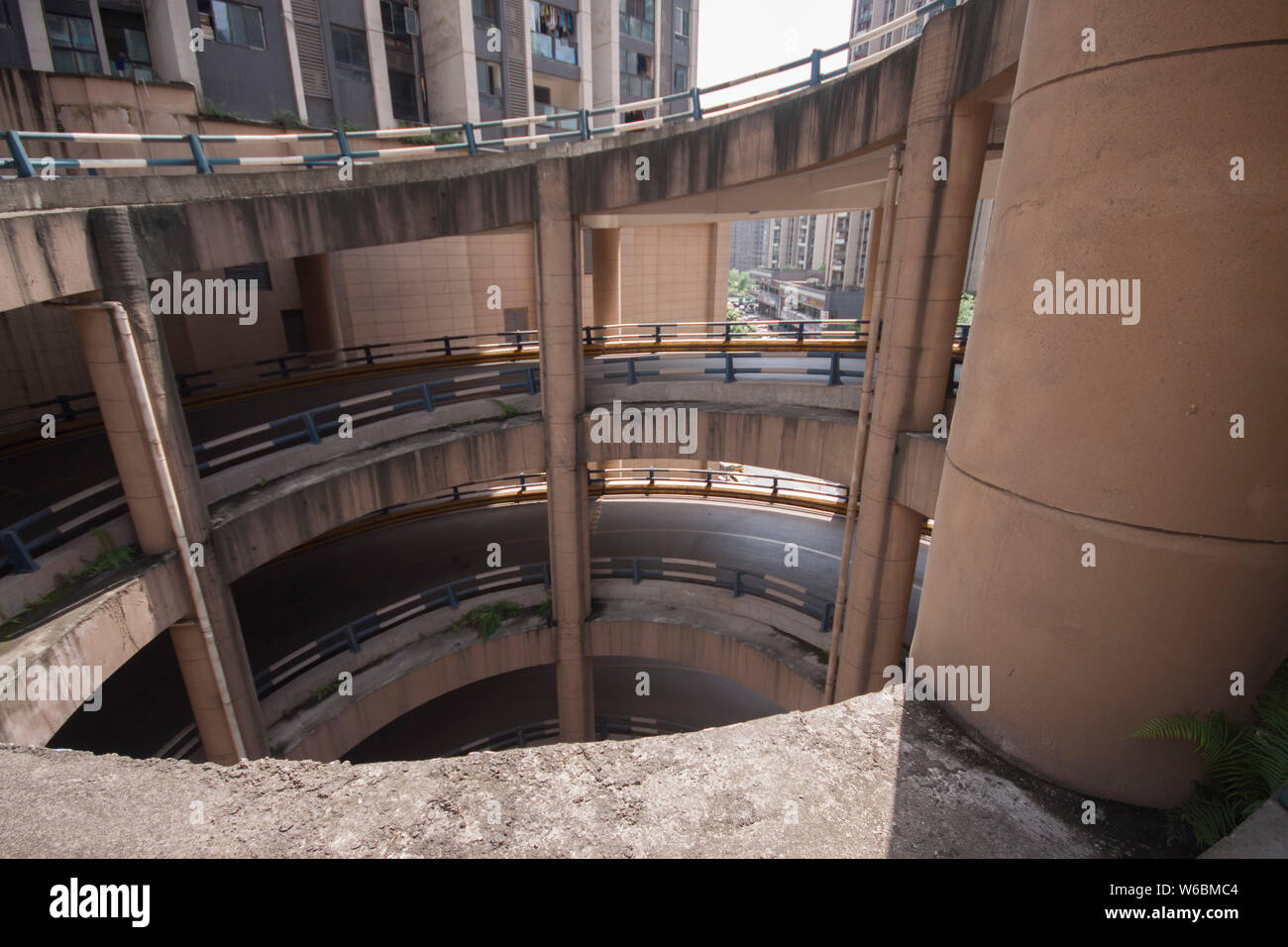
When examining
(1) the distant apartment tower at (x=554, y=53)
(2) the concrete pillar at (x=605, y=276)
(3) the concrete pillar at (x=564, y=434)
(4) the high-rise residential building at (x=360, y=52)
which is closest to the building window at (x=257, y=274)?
(4) the high-rise residential building at (x=360, y=52)

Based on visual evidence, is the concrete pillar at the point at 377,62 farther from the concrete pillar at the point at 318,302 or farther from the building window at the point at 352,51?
the concrete pillar at the point at 318,302

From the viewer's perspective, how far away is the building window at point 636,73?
3400 cm

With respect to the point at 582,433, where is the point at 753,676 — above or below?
below

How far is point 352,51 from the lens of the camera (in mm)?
24094

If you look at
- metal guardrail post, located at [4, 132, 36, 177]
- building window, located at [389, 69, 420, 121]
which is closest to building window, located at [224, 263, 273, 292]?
building window, located at [389, 69, 420, 121]

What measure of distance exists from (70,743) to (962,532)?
1657 centimetres

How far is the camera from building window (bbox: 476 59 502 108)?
90.4ft

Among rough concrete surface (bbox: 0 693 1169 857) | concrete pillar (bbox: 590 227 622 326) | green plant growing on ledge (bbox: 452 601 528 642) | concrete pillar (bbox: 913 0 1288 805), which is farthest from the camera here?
concrete pillar (bbox: 590 227 622 326)

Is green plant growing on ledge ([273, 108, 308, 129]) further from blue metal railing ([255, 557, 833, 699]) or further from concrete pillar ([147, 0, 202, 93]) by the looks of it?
blue metal railing ([255, 557, 833, 699])

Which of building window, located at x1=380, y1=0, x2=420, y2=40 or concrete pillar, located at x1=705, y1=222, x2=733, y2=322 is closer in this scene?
building window, located at x1=380, y1=0, x2=420, y2=40

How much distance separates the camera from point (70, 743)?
41.7 feet

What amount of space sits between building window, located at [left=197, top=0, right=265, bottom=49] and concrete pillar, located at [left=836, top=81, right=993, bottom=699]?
23.0 meters
